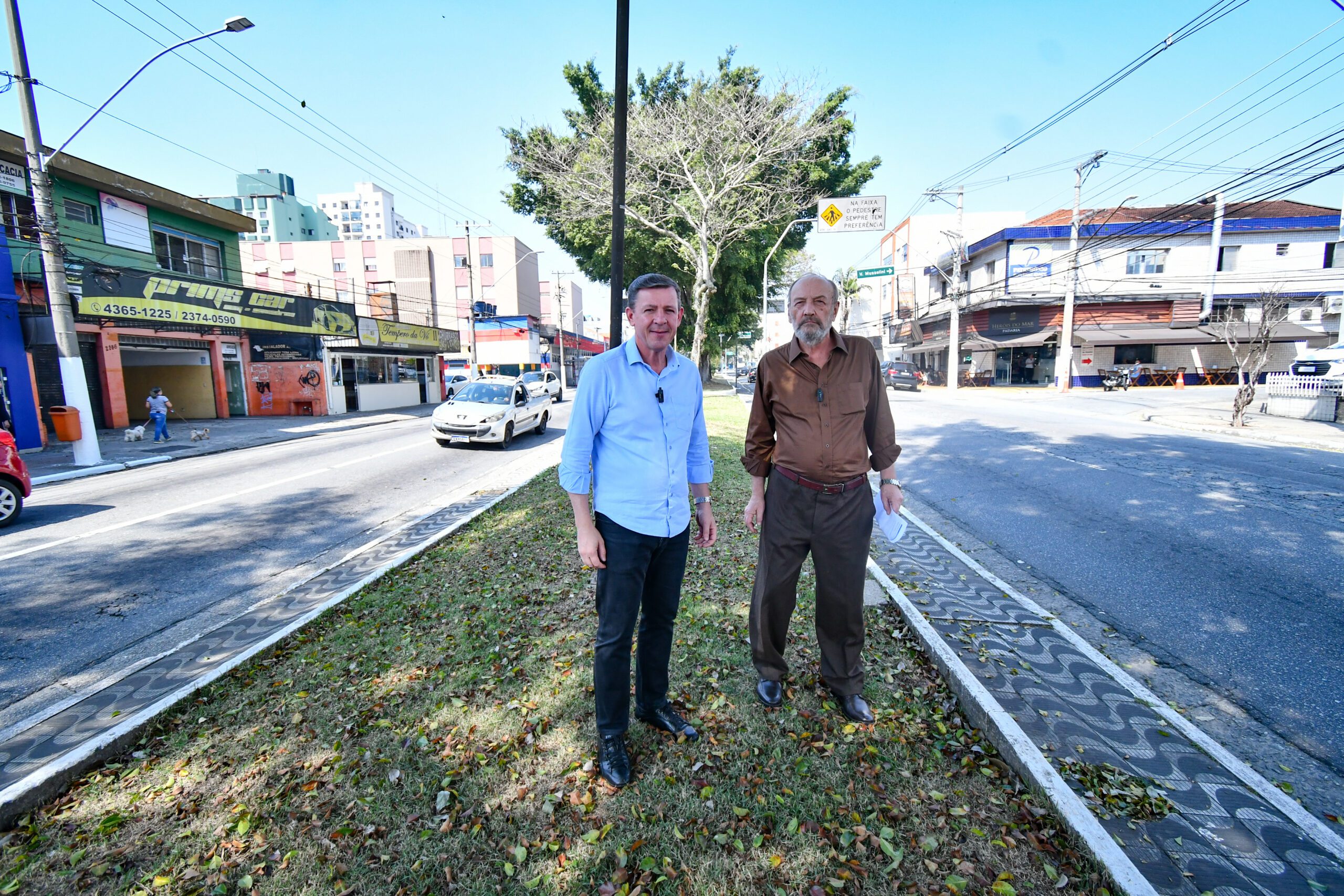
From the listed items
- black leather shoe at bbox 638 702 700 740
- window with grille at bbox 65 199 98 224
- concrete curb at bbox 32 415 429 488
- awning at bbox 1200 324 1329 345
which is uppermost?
window with grille at bbox 65 199 98 224

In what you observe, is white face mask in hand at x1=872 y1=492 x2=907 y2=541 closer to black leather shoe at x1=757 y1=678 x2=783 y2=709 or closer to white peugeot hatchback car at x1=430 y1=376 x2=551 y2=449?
black leather shoe at x1=757 y1=678 x2=783 y2=709

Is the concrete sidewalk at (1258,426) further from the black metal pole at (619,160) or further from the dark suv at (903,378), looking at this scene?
the dark suv at (903,378)

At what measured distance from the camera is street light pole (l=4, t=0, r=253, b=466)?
1123 cm

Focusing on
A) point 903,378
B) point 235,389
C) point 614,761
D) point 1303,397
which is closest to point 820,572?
point 614,761

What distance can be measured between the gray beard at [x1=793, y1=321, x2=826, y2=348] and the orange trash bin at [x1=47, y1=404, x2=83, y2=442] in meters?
15.1

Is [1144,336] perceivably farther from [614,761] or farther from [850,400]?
[614,761]

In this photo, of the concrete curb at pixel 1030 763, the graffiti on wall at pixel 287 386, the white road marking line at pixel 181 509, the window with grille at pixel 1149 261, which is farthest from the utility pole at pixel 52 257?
the window with grille at pixel 1149 261

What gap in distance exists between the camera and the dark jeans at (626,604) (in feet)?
8.53

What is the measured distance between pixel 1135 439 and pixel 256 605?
15616mm

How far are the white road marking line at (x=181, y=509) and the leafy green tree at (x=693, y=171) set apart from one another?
277 inches

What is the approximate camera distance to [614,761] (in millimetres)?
2672

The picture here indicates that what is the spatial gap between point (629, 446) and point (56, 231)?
15.5 m

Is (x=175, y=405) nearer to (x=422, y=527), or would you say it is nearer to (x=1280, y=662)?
(x=422, y=527)

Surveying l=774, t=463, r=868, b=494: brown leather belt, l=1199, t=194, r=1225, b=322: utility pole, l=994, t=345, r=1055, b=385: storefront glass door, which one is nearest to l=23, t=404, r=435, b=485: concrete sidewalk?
l=774, t=463, r=868, b=494: brown leather belt
